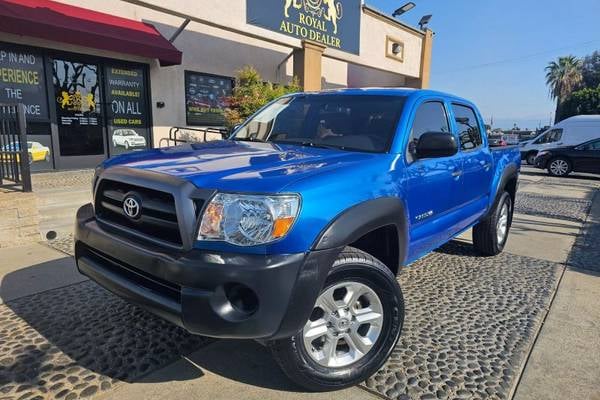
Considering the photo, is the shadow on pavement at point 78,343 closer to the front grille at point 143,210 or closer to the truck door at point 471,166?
the front grille at point 143,210

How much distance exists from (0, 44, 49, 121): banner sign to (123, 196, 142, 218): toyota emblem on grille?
7.42 m

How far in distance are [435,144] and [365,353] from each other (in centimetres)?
148

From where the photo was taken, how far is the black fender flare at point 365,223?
2246mm

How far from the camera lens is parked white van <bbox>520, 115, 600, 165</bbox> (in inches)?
711

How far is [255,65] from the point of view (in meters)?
12.8

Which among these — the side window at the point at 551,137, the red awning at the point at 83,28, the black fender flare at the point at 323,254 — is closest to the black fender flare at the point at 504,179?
the black fender flare at the point at 323,254

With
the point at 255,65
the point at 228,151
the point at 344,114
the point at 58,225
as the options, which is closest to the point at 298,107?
the point at 344,114

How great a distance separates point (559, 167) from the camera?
53.9ft

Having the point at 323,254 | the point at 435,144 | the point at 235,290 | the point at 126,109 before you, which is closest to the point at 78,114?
Answer: the point at 126,109

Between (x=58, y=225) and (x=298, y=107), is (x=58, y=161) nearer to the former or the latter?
(x=58, y=225)

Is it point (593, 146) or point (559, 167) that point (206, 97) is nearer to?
point (559, 167)

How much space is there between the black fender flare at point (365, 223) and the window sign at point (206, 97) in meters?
9.50

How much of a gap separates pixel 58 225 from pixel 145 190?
159 inches

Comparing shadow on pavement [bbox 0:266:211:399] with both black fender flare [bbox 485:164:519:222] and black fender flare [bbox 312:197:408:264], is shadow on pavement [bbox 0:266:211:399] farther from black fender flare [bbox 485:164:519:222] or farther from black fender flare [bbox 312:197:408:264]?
black fender flare [bbox 485:164:519:222]
